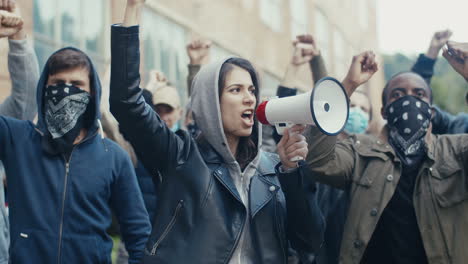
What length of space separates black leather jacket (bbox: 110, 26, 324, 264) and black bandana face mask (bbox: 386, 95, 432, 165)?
111cm

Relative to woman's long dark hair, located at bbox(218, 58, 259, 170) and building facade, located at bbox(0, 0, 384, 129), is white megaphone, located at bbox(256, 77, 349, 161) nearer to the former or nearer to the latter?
woman's long dark hair, located at bbox(218, 58, 259, 170)

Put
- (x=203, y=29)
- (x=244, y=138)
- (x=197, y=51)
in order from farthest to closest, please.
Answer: (x=203, y=29), (x=197, y=51), (x=244, y=138)

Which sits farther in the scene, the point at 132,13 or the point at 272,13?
the point at 272,13

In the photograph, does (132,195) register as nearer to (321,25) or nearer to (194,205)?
(194,205)

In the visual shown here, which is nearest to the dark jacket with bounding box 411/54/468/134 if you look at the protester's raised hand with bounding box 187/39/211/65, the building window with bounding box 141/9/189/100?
the protester's raised hand with bounding box 187/39/211/65

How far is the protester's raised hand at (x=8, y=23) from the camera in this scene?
116 inches

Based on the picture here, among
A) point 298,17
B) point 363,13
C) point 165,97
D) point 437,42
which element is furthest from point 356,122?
point 363,13

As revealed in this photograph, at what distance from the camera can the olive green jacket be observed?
11.1 feet

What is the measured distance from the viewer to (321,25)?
2211 centimetres

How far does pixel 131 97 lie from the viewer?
8.39 feet

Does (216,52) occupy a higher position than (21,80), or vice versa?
(21,80)

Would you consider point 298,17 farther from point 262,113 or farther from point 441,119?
point 262,113

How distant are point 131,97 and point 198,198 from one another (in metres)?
0.54

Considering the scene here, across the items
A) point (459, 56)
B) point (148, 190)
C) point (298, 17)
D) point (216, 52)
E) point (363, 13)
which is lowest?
point (148, 190)
